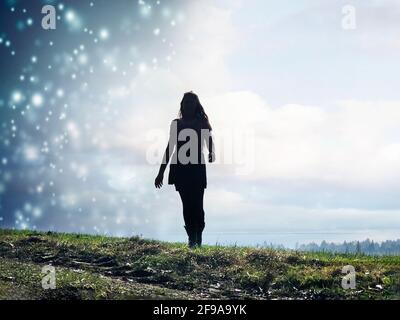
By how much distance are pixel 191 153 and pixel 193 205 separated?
1285 millimetres

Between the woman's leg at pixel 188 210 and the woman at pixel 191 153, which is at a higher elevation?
the woman at pixel 191 153

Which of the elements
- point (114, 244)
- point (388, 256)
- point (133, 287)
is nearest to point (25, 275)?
point (133, 287)

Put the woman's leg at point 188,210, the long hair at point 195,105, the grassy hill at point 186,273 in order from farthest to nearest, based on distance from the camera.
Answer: the woman's leg at point 188,210 < the long hair at point 195,105 < the grassy hill at point 186,273

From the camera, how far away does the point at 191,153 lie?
1509 cm

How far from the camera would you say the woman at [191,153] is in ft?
49.2

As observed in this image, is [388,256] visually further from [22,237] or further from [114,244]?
[22,237]

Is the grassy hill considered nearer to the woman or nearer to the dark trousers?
the dark trousers

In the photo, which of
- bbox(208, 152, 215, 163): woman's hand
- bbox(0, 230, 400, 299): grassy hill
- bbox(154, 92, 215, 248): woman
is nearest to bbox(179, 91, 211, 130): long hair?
bbox(154, 92, 215, 248): woman

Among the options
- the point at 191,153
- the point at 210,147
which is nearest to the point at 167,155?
the point at 191,153

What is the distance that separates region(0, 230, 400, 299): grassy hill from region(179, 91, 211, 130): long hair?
10.6 ft

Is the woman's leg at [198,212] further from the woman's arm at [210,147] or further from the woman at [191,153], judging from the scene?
the woman's arm at [210,147]

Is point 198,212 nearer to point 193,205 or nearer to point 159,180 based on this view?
point 193,205

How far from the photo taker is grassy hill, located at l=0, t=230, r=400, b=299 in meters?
10.2

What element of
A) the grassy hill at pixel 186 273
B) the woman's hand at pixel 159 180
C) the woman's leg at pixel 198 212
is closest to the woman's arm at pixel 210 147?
the woman's leg at pixel 198 212
